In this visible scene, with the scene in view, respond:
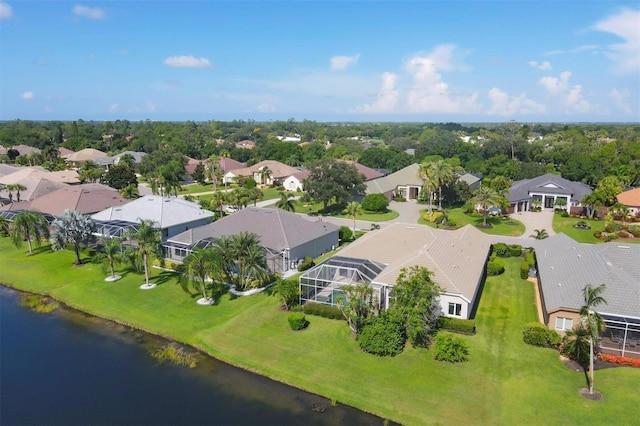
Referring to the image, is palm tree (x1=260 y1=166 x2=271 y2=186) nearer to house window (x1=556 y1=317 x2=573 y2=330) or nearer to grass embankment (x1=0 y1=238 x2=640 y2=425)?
grass embankment (x1=0 y1=238 x2=640 y2=425)

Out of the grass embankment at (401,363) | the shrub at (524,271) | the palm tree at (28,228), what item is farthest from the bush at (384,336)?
the palm tree at (28,228)

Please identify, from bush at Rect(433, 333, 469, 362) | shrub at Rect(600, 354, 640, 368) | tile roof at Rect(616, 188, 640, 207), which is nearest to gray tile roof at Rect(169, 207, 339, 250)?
bush at Rect(433, 333, 469, 362)

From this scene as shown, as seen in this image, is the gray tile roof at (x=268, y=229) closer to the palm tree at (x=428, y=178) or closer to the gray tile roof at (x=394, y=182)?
the palm tree at (x=428, y=178)

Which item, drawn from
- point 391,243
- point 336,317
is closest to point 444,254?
point 391,243

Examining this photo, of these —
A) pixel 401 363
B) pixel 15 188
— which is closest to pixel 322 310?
pixel 401 363

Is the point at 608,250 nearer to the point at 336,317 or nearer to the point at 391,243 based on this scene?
the point at 391,243
